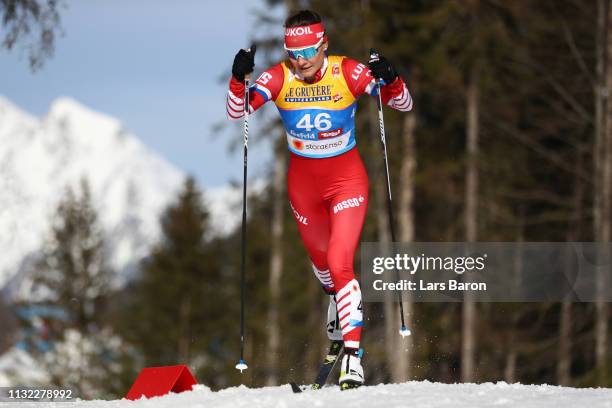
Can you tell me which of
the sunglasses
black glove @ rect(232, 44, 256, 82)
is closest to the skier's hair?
the sunglasses

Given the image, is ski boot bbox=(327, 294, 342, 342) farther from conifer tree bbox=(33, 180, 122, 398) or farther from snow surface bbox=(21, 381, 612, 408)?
conifer tree bbox=(33, 180, 122, 398)

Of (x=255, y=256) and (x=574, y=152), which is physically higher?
(x=574, y=152)

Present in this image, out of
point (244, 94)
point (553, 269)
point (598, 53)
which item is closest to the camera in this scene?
point (244, 94)

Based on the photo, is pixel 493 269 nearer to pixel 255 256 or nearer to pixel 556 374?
pixel 556 374

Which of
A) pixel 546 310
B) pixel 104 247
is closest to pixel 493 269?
pixel 546 310

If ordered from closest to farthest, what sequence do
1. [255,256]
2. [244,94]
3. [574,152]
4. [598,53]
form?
1. [244,94]
2. [598,53]
3. [574,152]
4. [255,256]

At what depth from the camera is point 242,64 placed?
7.60m

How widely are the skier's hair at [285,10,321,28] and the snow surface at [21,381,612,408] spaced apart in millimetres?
2820

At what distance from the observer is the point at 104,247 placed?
38781mm

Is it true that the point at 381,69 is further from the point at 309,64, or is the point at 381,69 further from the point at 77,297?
the point at 77,297

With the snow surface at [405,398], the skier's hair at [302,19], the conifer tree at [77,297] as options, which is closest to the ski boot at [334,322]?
the snow surface at [405,398]

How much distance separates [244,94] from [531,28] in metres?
21.6

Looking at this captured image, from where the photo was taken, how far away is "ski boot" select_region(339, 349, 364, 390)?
23.9ft

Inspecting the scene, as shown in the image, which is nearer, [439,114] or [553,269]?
[553,269]
